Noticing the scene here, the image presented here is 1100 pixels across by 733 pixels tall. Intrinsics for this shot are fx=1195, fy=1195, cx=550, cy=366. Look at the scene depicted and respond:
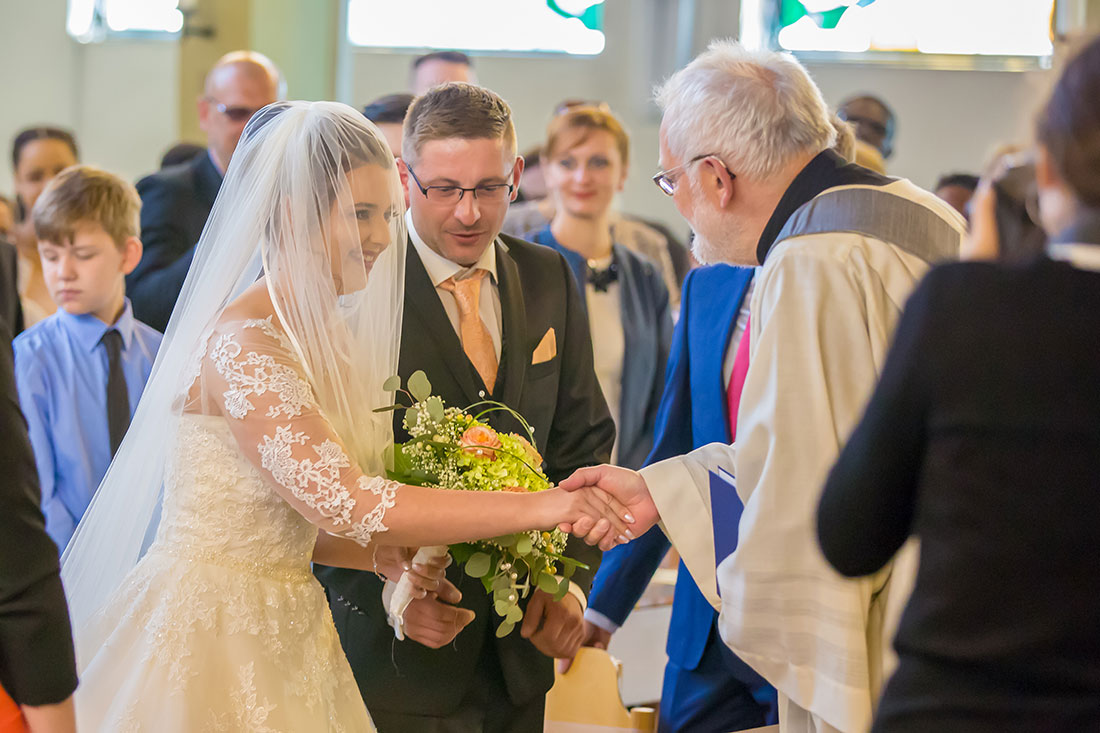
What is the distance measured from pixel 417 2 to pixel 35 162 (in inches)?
179

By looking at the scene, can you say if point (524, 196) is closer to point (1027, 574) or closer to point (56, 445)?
point (56, 445)

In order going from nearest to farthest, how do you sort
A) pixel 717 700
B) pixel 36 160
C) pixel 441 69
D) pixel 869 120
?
pixel 717 700, pixel 441 69, pixel 36 160, pixel 869 120

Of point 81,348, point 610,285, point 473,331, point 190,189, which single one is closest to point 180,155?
point 190,189

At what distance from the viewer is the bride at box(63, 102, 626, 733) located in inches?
90.9

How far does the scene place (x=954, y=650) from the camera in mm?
1366

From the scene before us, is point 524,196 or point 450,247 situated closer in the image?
point 450,247

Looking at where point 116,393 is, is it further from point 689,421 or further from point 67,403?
point 689,421

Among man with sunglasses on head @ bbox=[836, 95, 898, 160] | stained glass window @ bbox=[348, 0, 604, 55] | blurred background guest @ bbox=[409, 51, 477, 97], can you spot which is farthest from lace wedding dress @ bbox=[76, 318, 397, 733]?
stained glass window @ bbox=[348, 0, 604, 55]

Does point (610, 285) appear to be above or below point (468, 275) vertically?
below

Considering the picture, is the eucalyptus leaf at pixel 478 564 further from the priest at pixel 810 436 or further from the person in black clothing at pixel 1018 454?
the person in black clothing at pixel 1018 454

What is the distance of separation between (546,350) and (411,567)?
2.20 ft

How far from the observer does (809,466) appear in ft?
7.07

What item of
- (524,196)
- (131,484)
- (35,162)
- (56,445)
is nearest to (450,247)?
(131,484)

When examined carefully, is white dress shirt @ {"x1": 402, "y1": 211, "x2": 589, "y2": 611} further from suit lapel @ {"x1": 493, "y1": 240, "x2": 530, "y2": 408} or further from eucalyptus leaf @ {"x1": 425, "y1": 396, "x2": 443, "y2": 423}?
eucalyptus leaf @ {"x1": 425, "y1": 396, "x2": 443, "y2": 423}
